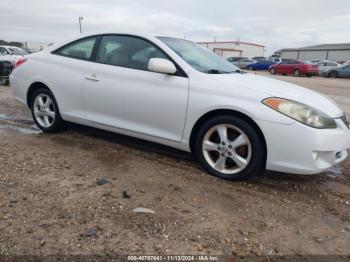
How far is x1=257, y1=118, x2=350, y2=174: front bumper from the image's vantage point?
141 inches

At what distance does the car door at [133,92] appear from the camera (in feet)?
13.7

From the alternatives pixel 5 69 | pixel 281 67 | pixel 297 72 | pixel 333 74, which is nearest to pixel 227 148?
pixel 5 69

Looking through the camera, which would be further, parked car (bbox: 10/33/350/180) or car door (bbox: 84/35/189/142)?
car door (bbox: 84/35/189/142)

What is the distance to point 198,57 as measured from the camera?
4594 mm

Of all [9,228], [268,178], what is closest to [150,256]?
[9,228]

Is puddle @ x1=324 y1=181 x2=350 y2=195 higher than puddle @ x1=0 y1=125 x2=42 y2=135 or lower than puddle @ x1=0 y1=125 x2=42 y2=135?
higher

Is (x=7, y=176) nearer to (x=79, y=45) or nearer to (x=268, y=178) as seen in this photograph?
(x=79, y=45)

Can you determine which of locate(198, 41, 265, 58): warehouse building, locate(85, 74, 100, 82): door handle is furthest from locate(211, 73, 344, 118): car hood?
locate(198, 41, 265, 58): warehouse building

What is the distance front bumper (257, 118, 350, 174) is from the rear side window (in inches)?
102

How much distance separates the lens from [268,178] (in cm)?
419

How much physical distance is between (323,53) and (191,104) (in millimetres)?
72953

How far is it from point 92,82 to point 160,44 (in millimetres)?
1050

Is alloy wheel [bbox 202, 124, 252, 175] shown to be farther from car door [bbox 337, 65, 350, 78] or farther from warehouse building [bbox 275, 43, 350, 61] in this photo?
warehouse building [bbox 275, 43, 350, 61]

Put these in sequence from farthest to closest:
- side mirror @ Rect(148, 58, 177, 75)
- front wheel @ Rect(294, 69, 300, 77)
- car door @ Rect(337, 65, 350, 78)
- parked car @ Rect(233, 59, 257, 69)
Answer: parked car @ Rect(233, 59, 257, 69) → front wheel @ Rect(294, 69, 300, 77) → car door @ Rect(337, 65, 350, 78) → side mirror @ Rect(148, 58, 177, 75)
